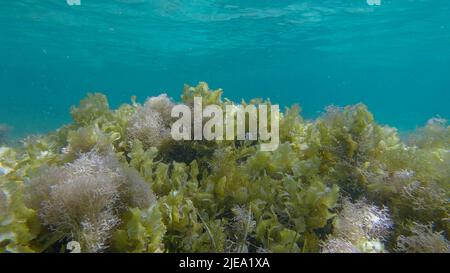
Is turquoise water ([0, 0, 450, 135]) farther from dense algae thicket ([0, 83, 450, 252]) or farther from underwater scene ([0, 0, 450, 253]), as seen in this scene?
dense algae thicket ([0, 83, 450, 252])

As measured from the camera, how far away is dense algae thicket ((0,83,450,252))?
1998 mm

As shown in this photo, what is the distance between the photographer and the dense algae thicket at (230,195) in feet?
6.56

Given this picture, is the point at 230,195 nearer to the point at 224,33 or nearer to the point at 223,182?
the point at 223,182

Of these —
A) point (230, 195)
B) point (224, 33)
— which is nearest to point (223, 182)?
point (230, 195)

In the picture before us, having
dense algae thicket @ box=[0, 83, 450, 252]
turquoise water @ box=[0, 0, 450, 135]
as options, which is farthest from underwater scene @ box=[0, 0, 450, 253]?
turquoise water @ box=[0, 0, 450, 135]

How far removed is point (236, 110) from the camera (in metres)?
3.91

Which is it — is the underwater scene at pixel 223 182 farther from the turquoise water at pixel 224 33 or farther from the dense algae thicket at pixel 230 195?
the turquoise water at pixel 224 33

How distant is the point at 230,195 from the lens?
9.25ft

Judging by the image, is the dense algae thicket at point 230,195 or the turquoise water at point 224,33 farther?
the turquoise water at point 224,33

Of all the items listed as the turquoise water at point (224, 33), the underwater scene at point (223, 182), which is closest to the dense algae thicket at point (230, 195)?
the underwater scene at point (223, 182)

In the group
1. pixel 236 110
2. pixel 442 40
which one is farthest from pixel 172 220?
pixel 442 40
